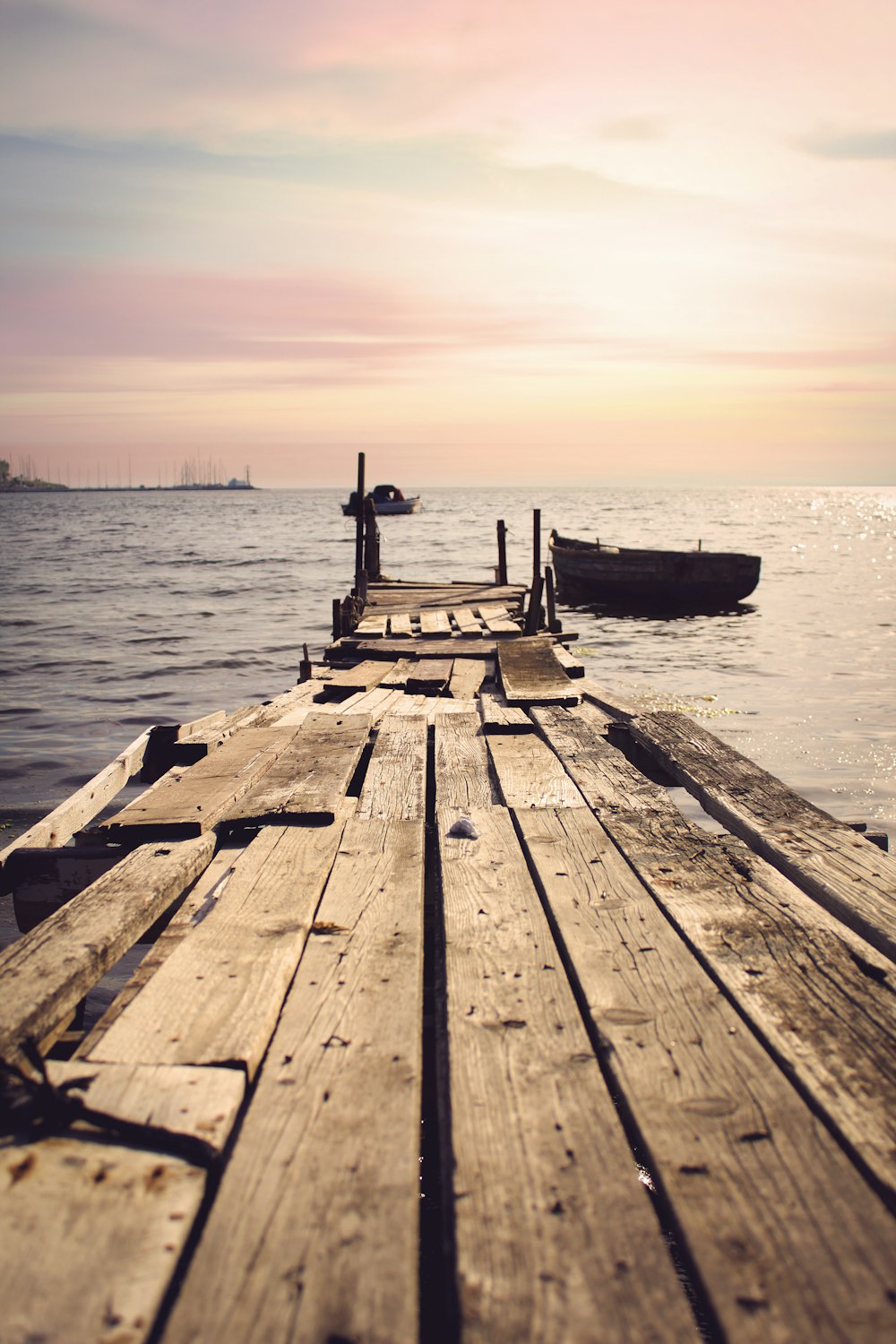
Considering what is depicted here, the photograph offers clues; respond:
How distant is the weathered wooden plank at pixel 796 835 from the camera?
2951mm

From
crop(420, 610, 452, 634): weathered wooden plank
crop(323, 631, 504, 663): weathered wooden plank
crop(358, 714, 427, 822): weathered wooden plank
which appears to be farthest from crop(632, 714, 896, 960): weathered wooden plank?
crop(420, 610, 452, 634): weathered wooden plank

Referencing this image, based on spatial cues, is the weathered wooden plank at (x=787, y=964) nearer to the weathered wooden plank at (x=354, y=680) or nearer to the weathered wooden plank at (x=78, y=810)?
the weathered wooden plank at (x=78, y=810)

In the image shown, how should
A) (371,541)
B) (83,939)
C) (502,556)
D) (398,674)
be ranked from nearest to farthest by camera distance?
(83,939) < (398,674) < (502,556) < (371,541)

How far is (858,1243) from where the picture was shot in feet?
5.16

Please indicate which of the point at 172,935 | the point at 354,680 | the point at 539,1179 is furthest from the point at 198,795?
the point at 354,680

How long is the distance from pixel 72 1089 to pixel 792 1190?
150 centimetres

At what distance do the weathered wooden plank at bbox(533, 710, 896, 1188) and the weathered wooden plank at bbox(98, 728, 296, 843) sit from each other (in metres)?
1.74

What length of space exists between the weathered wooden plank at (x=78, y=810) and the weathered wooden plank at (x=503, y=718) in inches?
96.9

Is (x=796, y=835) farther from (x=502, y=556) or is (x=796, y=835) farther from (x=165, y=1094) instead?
(x=502, y=556)

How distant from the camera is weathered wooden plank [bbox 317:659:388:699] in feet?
25.3

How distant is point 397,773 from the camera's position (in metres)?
4.66

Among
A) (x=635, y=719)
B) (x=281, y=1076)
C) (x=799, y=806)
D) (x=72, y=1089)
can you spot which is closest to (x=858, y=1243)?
(x=281, y=1076)

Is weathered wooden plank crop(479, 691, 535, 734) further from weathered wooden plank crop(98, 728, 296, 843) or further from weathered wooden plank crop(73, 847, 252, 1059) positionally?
weathered wooden plank crop(73, 847, 252, 1059)

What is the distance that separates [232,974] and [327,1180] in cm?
86
